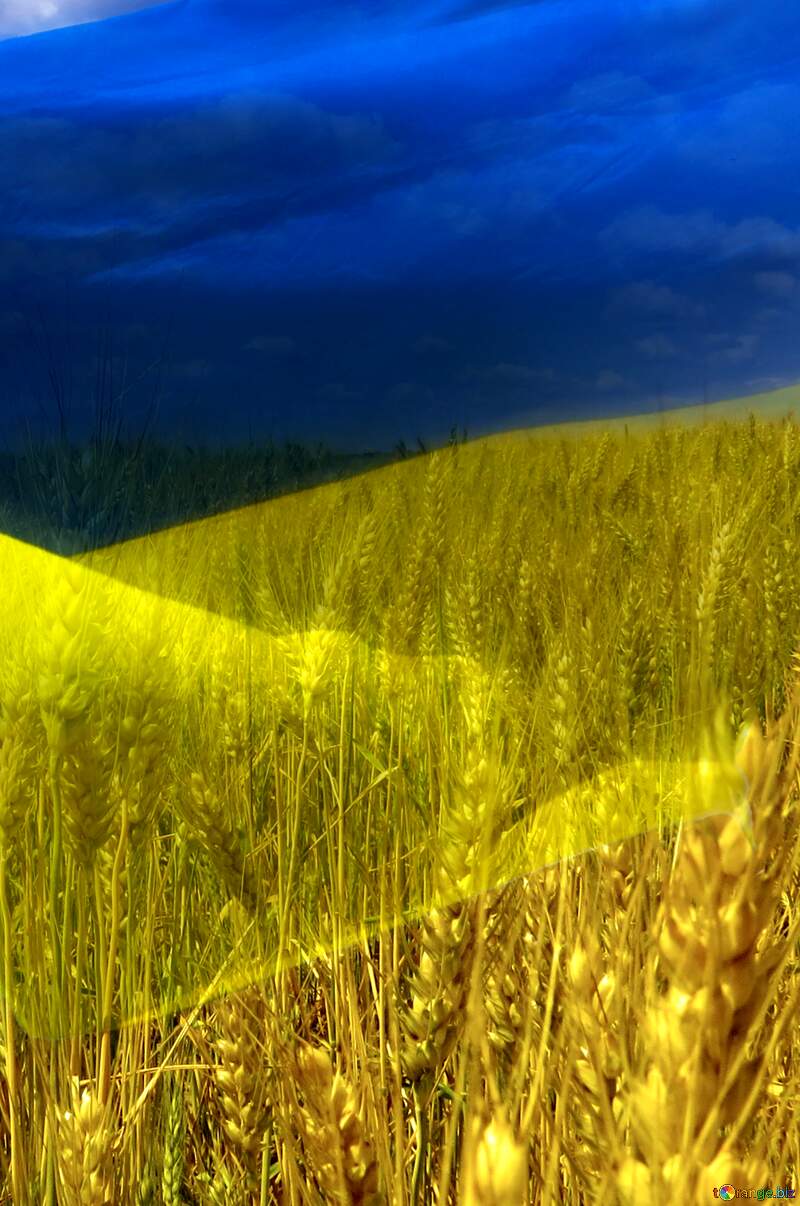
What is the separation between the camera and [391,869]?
771mm

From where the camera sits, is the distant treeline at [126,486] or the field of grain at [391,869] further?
the distant treeline at [126,486]

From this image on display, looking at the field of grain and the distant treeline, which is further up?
the distant treeline

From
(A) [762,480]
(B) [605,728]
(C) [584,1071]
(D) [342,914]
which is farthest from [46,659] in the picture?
(A) [762,480]

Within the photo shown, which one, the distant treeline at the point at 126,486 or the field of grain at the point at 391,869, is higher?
the distant treeline at the point at 126,486

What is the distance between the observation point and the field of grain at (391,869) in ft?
0.98

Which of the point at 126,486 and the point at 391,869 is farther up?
the point at 126,486

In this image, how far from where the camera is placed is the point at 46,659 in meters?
0.57

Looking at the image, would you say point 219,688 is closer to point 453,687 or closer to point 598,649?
point 453,687
